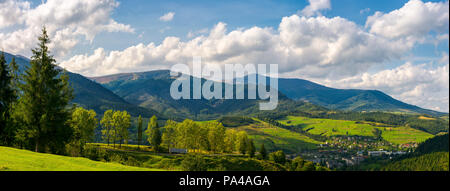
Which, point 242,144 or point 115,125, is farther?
point 242,144

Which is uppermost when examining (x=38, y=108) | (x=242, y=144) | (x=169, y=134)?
(x=38, y=108)

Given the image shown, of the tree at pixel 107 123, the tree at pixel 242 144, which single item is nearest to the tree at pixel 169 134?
the tree at pixel 107 123

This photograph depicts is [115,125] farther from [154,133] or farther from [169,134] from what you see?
[169,134]

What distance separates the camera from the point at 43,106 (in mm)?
48594

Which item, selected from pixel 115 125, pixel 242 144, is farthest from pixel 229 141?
pixel 115 125

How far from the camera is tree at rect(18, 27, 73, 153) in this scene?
47.7m

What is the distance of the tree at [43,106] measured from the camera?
1876 inches

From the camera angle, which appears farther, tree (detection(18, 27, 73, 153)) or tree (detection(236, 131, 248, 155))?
tree (detection(236, 131, 248, 155))

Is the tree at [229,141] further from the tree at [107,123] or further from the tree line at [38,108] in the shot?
the tree line at [38,108]

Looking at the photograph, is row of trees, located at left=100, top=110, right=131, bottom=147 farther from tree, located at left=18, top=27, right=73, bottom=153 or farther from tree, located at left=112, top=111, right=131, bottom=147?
tree, located at left=18, top=27, right=73, bottom=153

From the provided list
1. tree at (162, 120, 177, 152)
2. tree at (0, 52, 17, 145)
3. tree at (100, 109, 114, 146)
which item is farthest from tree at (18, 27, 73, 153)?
tree at (162, 120, 177, 152)
